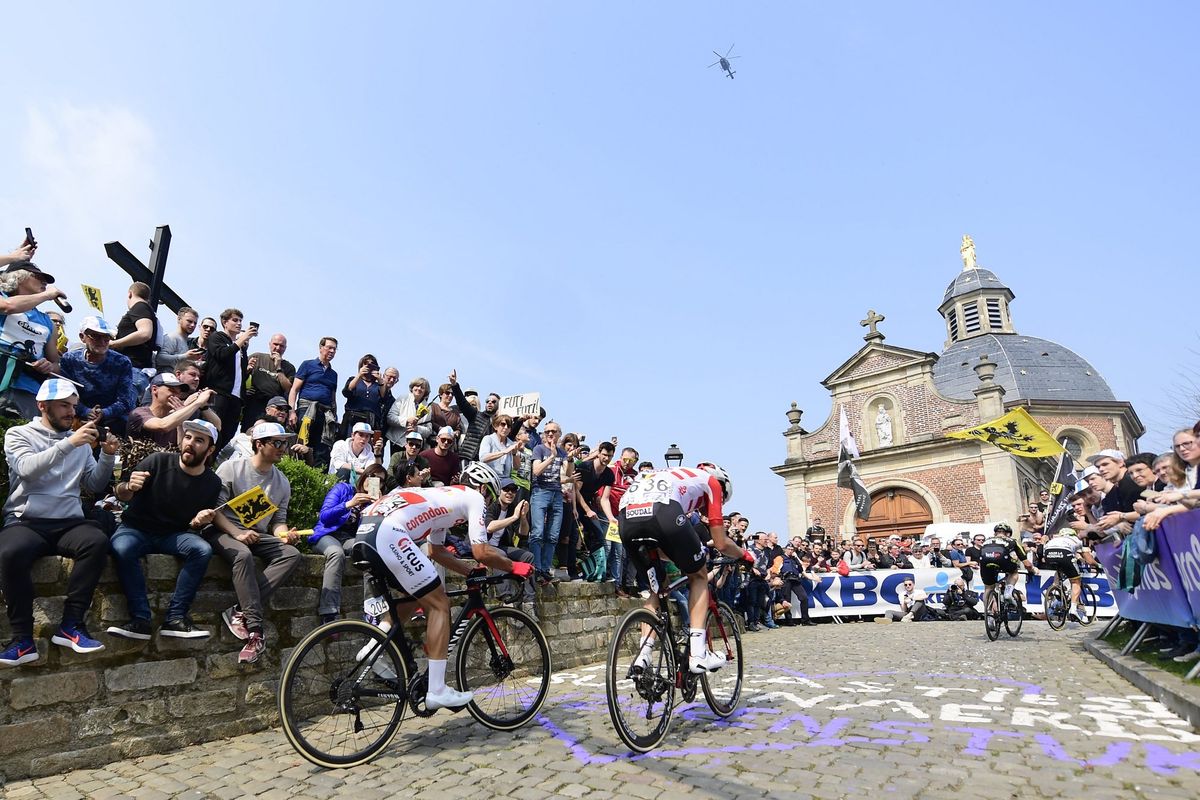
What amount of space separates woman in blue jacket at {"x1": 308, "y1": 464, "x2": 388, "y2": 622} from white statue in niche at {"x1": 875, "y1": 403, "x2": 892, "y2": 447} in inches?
1379

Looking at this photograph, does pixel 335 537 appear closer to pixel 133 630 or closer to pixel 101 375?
pixel 133 630

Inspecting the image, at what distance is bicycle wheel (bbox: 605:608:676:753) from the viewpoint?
470 cm

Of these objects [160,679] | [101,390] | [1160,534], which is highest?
[101,390]

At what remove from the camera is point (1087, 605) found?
15.0 meters

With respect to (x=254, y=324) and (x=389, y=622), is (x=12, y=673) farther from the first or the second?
(x=254, y=324)

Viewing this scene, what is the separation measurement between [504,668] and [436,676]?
0.57 m

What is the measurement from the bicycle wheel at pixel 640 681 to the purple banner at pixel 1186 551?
4.72 meters

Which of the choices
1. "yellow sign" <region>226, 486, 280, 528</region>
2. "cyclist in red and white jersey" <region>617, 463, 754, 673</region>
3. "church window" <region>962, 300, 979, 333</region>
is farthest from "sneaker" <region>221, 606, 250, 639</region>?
"church window" <region>962, 300, 979, 333</region>

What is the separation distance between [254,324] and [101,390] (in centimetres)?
249

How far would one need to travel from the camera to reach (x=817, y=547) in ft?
61.8

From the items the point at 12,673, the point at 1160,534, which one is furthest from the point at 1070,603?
the point at 12,673

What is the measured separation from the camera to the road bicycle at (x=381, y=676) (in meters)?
4.43

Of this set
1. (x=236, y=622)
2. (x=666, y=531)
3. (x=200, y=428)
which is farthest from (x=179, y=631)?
(x=666, y=531)

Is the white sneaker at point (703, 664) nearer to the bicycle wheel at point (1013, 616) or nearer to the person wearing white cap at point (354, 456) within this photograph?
the person wearing white cap at point (354, 456)
